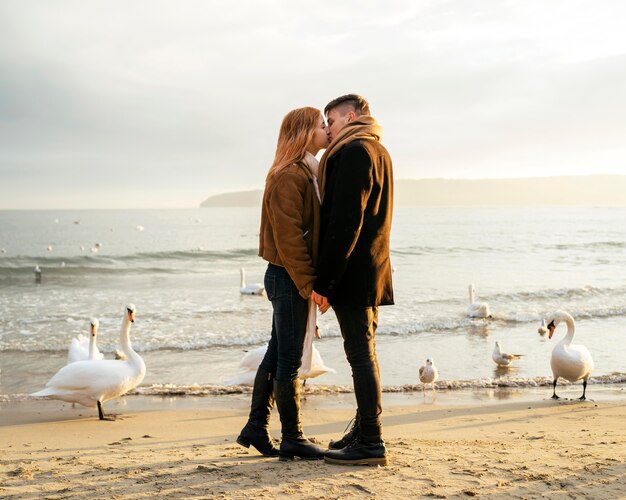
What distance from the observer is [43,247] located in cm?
5353

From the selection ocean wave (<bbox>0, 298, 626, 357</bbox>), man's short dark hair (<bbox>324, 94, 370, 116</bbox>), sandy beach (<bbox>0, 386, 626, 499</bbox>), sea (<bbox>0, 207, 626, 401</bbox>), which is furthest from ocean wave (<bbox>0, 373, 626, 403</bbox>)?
man's short dark hair (<bbox>324, 94, 370, 116</bbox>)

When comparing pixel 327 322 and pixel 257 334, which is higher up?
pixel 327 322

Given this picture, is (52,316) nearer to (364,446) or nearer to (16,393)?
(16,393)

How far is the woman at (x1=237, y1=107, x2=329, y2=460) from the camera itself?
4.12 meters

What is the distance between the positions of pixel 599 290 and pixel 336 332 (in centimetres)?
1112

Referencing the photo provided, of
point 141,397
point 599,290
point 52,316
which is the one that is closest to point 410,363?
point 141,397

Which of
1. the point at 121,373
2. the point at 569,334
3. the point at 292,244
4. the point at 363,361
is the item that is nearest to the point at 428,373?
the point at 569,334

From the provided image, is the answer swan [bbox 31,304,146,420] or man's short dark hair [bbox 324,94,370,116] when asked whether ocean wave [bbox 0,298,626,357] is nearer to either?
swan [bbox 31,304,146,420]

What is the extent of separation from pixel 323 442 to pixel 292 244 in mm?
2017

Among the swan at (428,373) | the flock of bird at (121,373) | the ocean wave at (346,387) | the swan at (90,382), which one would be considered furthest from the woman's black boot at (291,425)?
the swan at (428,373)

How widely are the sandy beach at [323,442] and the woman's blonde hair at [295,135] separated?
6.16 ft

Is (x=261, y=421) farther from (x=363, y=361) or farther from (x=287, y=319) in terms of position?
(x=363, y=361)

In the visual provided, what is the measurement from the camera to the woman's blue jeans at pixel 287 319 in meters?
4.27

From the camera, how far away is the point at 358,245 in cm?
408
